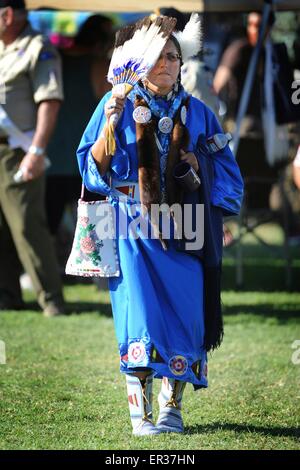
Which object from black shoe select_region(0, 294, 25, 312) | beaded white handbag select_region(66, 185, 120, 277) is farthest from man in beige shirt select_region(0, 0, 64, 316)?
beaded white handbag select_region(66, 185, 120, 277)

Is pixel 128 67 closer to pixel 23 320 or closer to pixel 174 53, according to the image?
pixel 174 53

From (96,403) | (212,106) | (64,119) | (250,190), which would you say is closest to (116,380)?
(96,403)

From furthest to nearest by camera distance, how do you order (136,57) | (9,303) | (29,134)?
(9,303)
(29,134)
(136,57)

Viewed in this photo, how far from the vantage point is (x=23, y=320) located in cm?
828

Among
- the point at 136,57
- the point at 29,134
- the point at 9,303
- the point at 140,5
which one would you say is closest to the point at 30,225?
the point at 29,134

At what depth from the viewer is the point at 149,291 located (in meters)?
4.88

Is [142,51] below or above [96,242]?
above

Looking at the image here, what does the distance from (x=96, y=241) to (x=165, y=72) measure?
802 mm

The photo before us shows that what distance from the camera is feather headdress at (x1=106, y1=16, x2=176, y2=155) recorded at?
473 cm

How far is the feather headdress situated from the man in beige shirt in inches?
130
